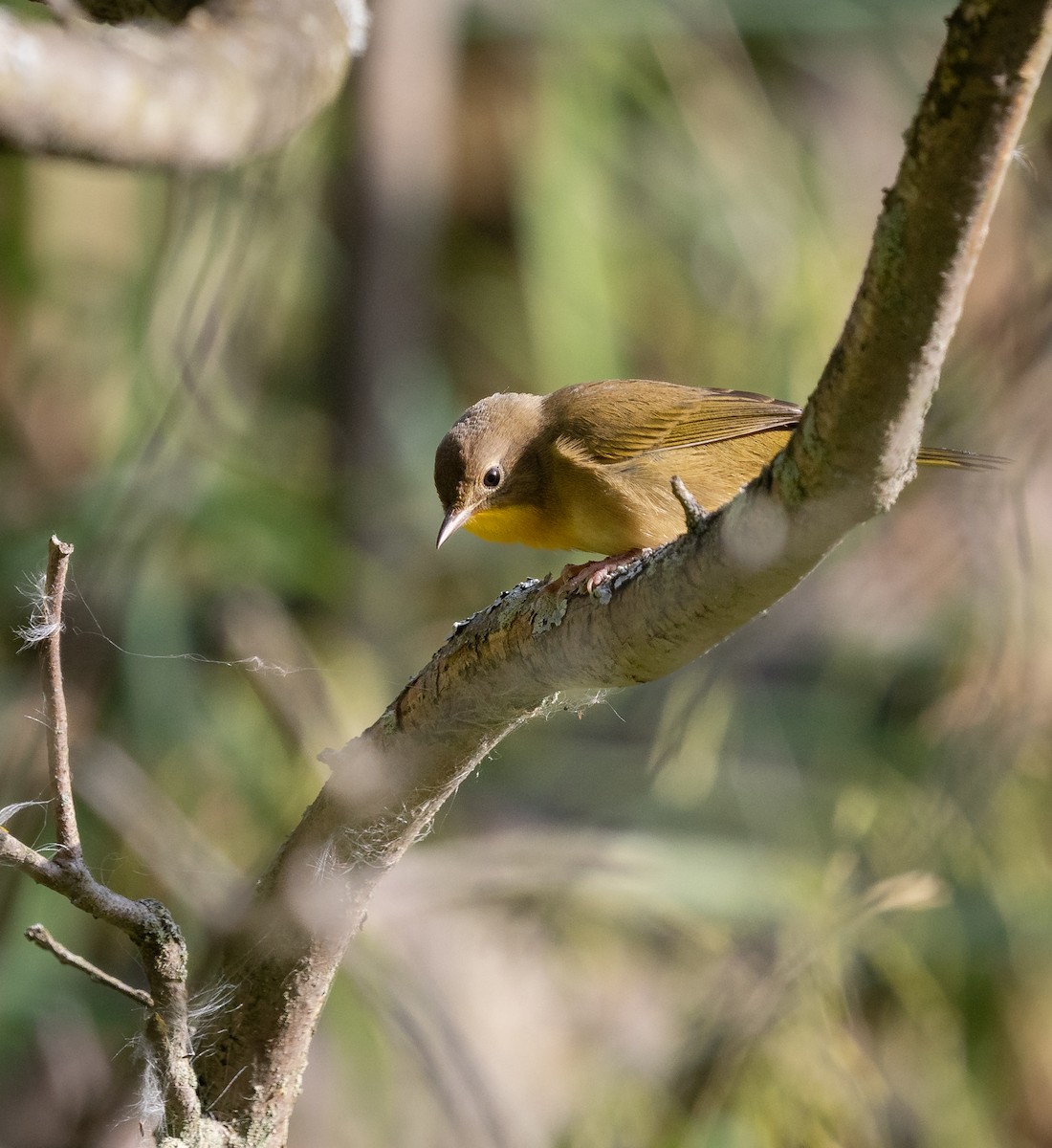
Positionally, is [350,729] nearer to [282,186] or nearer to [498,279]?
[282,186]

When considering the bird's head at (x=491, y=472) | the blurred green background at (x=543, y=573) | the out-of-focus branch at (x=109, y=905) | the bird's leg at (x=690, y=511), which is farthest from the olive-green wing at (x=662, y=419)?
the out-of-focus branch at (x=109, y=905)

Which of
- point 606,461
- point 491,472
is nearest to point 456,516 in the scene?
point 491,472

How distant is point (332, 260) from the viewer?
768 cm

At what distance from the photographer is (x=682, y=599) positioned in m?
1.58

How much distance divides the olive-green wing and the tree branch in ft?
3.05

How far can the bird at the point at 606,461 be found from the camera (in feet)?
9.17

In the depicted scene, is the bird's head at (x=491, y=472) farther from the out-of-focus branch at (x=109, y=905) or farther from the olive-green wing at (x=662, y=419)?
the out-of-focus branch at (x=109, y=905)

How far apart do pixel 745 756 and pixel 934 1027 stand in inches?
51.9

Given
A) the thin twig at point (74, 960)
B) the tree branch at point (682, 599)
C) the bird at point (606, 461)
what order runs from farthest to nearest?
the bird at point (606, 461)
the thin twig at point (74, 960)
the tree branch at point (682, 599)

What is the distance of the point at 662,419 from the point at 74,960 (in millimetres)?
1845

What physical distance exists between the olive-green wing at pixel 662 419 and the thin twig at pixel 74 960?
1.62 metres

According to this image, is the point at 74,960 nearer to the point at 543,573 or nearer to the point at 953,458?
the point at 953,458

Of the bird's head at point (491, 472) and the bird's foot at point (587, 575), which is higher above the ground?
the bird's foot at point (587, 575)

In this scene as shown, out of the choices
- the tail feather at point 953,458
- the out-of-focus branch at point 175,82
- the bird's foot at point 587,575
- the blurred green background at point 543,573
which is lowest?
the blurred green background at point 543,573
